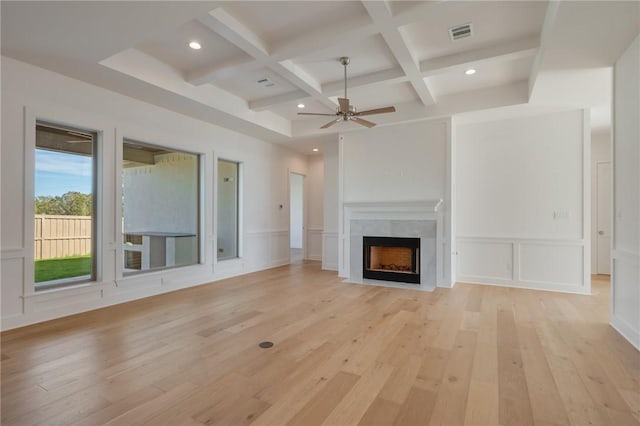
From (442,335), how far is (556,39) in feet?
10.3

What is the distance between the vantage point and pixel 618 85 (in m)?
3.40

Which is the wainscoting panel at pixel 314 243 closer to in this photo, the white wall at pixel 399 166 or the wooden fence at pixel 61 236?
the white wall at pixel 399 166

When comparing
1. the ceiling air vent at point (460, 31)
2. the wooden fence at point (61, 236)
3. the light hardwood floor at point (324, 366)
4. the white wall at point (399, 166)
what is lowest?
the light hardwood floor at point (324, 366)

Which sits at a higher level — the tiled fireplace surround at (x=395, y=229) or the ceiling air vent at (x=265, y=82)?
the ceiling air vent at (x=265, y=82)

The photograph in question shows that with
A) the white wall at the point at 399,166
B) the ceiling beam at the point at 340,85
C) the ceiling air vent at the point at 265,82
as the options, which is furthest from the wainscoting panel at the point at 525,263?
the ceiling air vent at the point at 265,82

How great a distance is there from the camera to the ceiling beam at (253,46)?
3129 millimetres

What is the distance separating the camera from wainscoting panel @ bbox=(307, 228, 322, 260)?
8719 mm

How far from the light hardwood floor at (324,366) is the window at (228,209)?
2207mm

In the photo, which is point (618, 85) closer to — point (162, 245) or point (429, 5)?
point (429, 5)

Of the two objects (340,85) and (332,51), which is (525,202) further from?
(332,51)

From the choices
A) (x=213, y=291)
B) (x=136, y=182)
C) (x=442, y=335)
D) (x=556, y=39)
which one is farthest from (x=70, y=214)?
(x=556, y=39)

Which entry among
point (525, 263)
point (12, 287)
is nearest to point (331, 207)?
point (525, 263)

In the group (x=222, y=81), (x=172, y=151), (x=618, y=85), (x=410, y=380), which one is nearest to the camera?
(x=410, y=380)

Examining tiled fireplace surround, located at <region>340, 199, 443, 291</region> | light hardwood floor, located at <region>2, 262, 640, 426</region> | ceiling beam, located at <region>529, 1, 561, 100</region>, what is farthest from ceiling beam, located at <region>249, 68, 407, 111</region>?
light hardwood floor, located at <region>2, 262, 640, 426</region>
